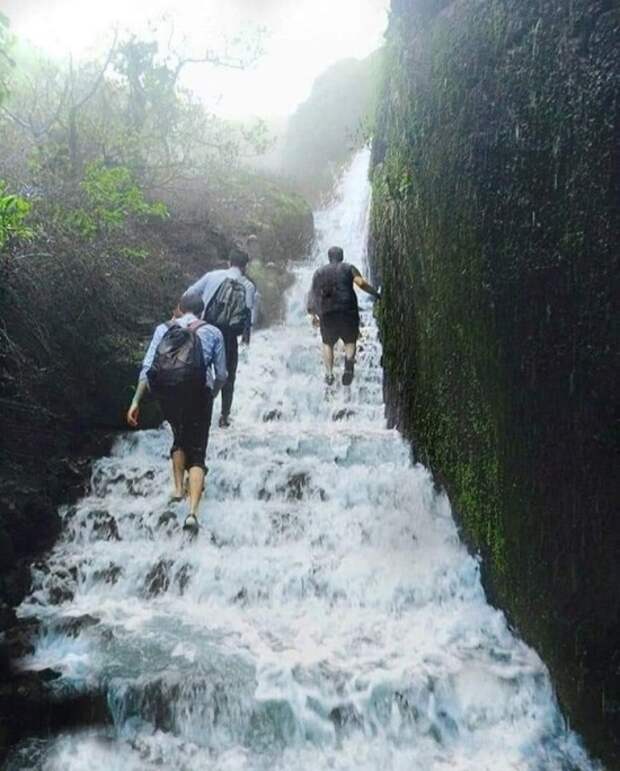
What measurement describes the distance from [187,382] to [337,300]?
320 centimetres

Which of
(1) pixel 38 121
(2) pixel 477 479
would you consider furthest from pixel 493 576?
(1) pixel 38 121

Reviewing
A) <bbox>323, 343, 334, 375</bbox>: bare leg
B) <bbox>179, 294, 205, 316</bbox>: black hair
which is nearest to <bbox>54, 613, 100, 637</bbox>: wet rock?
<bbox>179, 294, 205, 316</bbox>: black hair

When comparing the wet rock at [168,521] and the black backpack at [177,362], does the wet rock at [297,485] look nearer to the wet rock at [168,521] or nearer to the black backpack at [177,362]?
the wet rock at [168,521]

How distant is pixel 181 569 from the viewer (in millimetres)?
6133

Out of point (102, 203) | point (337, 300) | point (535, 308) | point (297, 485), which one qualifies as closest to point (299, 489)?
point (297, 485)


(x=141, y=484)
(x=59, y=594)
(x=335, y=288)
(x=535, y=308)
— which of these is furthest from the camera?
(x=335, y=288)

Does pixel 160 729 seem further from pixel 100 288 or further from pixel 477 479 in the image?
pixel 100 288

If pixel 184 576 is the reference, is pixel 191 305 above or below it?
above

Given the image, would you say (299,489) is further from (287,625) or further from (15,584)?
(15,584)

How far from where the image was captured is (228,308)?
770 cm

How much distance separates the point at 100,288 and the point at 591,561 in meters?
7.31

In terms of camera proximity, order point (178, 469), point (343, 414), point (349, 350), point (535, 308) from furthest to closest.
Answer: point (343, 414) → point (349, 350) → point (178, 469) → point (535, 308)

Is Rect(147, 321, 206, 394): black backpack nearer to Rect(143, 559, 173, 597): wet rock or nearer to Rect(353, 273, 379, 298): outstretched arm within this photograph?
Rect(143, 559, 173, 597): wet rock

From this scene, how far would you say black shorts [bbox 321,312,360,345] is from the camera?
348 inches
